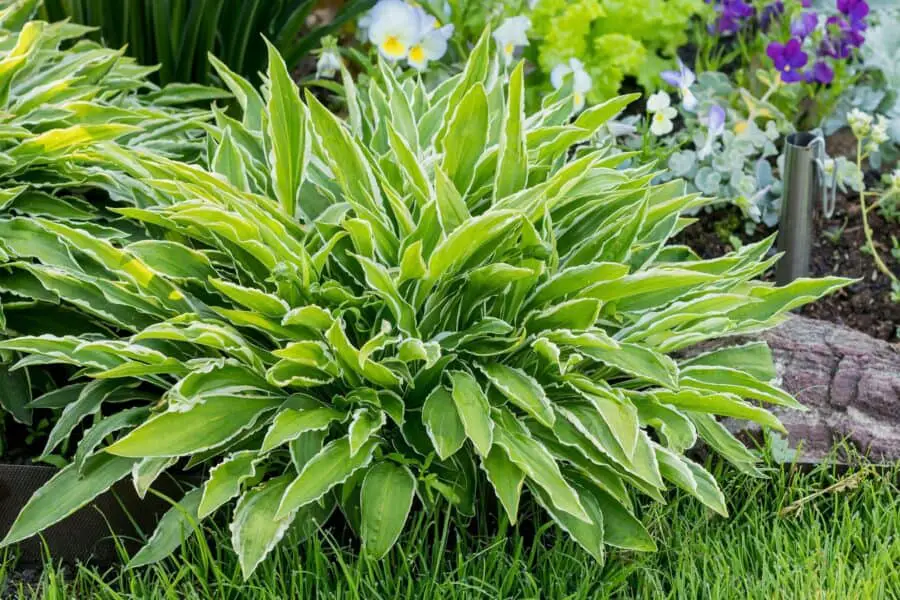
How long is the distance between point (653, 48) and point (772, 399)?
68.3 inches

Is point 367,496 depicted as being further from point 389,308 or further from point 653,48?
point 653,48

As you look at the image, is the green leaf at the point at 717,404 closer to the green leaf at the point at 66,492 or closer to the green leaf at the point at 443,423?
the green leaf at the point at 443,423

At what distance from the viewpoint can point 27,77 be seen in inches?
109

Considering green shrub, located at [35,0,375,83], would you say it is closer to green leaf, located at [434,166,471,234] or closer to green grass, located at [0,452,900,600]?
green leaf, located at [434,166,471,234]

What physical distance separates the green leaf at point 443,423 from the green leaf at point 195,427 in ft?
0.96

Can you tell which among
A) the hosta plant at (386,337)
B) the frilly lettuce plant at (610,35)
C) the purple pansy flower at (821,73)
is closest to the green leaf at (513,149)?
the hosta plant at (386,337)

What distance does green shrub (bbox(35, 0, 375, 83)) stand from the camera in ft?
10.8

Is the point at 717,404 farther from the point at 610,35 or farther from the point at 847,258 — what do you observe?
the point at 610,35

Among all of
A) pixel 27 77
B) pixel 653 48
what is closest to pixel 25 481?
pixel 27 77

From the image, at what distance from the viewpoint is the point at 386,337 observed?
2.14m

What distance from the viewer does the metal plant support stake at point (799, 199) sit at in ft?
9.82

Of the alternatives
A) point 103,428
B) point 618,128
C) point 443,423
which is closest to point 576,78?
point 618,128

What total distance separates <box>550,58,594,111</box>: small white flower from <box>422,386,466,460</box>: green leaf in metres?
1.23

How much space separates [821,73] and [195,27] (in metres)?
1.72
